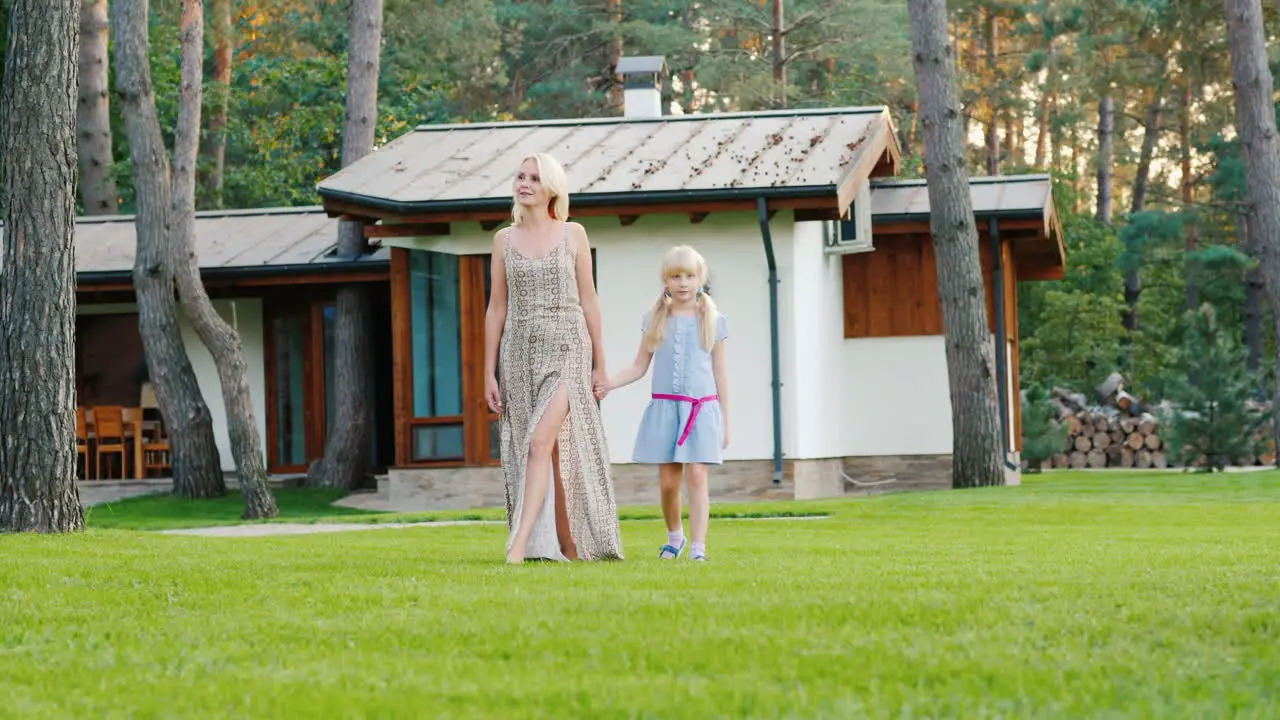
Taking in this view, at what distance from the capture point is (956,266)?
63.8 feet

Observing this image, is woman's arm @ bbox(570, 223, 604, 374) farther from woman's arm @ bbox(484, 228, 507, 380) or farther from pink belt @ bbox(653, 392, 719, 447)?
pink belt @ bbox(653, 392, 719, 447)

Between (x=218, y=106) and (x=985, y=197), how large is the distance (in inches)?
587

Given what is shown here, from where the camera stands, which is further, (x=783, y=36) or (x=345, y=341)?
(x=783, y=36)

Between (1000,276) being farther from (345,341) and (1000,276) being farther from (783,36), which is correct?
(783,36)

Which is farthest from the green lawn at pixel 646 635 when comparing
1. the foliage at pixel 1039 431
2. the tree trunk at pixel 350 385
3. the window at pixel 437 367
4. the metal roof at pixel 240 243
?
the foliage at pixel 1039 431

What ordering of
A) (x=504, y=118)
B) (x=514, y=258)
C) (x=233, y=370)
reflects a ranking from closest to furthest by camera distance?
1. (x=514, y=258)
2. (x=233, y=370)
3. (x=504, y=118)

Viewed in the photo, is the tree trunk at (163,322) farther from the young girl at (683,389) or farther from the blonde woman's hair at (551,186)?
the blonde woman's hair at (551,186)

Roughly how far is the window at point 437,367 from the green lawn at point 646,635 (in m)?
10.1

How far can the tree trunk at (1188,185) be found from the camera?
39831 millimetres

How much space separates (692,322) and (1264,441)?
16.6m

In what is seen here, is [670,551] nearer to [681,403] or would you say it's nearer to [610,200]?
[681,403]

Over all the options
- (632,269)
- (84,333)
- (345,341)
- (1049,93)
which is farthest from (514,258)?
(1049,93)

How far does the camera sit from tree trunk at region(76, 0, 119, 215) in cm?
2553

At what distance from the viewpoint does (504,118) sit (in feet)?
124
